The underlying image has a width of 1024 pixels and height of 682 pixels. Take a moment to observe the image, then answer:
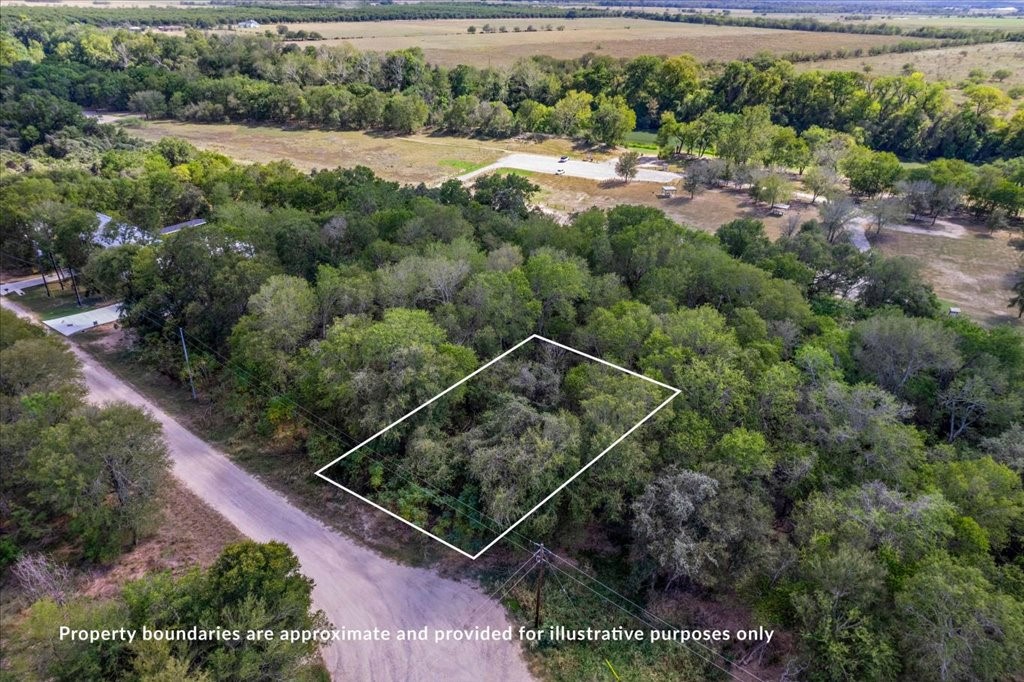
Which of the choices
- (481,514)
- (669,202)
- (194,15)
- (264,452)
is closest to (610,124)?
(669,202)

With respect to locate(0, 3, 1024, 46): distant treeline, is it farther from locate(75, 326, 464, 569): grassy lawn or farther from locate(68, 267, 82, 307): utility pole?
locate(75, 326, 464, 569): grassy lawn

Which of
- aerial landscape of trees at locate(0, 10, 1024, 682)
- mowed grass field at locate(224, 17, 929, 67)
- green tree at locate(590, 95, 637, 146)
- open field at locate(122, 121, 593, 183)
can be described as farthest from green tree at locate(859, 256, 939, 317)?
mowed grass field at locate(224, 17, 929, 67)

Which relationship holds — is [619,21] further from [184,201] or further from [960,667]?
[960,667]

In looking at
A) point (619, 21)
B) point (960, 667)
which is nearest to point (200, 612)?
point (960, 667)

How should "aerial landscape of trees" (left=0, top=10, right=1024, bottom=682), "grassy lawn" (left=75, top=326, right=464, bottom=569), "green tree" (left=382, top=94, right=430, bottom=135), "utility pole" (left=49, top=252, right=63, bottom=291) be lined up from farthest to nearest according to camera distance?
"green tree" (left=382, top=94, right=430, bottom=135) → "utility pole" (left=49, top=252, right=63, bottom=291) → "grassy lawn" (left=75, top=326, right=464, bottom=569) → "aerial landscape of trees" (left=0, top=10, right=1024, bottom=682)

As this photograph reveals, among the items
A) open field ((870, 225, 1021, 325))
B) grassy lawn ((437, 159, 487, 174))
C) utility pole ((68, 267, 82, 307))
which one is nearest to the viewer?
utility pole ((68, 267, 82, 307))

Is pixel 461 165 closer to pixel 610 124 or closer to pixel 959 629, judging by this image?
pixel 610 124

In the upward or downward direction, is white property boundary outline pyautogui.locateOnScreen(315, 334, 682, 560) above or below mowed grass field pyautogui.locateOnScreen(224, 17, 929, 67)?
below
